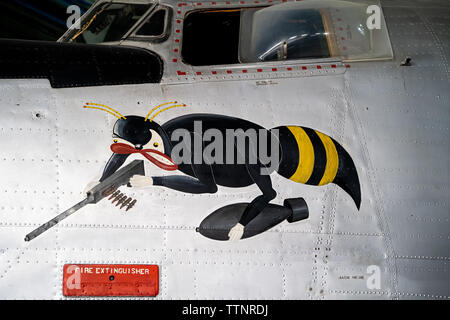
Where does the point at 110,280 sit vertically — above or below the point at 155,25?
below

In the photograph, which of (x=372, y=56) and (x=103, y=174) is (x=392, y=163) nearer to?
(x=372, y=56)

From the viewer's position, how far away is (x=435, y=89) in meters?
3.87

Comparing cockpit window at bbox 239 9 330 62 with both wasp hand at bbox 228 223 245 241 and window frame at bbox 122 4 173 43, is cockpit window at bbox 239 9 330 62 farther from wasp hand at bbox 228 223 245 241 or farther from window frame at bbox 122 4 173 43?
wasp hand at bbox 228 223 245 241

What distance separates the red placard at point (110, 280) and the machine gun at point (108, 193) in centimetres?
29

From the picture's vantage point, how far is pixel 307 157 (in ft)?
11.8

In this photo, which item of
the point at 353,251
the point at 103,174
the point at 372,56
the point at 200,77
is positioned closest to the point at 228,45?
the point at 200,77

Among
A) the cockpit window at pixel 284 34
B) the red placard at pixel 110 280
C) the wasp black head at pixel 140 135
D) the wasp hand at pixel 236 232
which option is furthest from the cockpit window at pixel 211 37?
the red placard at pixel 110 280

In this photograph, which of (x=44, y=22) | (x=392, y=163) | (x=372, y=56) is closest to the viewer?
(x=392, y=163)

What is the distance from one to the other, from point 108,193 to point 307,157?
1359 millimetres

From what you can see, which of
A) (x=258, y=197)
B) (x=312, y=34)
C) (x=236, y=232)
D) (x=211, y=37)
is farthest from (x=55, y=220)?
(x=312, y=34)

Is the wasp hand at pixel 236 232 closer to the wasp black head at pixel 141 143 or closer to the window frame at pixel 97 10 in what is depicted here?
the wasp black head at pixel 141 143

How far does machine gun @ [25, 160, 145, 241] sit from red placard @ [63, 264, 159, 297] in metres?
0.29

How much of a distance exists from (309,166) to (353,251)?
0.65 meters

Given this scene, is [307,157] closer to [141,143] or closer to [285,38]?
[285,38]
